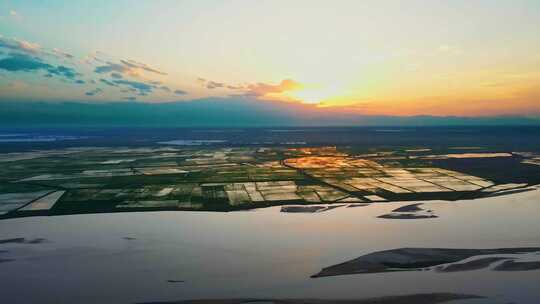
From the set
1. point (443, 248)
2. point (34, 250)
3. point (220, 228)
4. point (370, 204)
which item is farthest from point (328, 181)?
point (34, 250)

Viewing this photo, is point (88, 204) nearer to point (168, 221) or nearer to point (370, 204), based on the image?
point (168, 221)

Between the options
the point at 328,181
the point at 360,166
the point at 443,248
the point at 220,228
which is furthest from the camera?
the point at 360,166

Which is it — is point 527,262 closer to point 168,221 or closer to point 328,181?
point 168,221

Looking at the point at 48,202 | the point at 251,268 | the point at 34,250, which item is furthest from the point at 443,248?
the point at 48,202

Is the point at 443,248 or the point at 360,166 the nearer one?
the point at 443,248

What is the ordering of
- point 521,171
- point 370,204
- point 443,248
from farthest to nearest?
point 521,171, point 370,204, point 443,248

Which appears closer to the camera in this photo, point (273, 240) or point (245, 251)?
point (245, 251)
